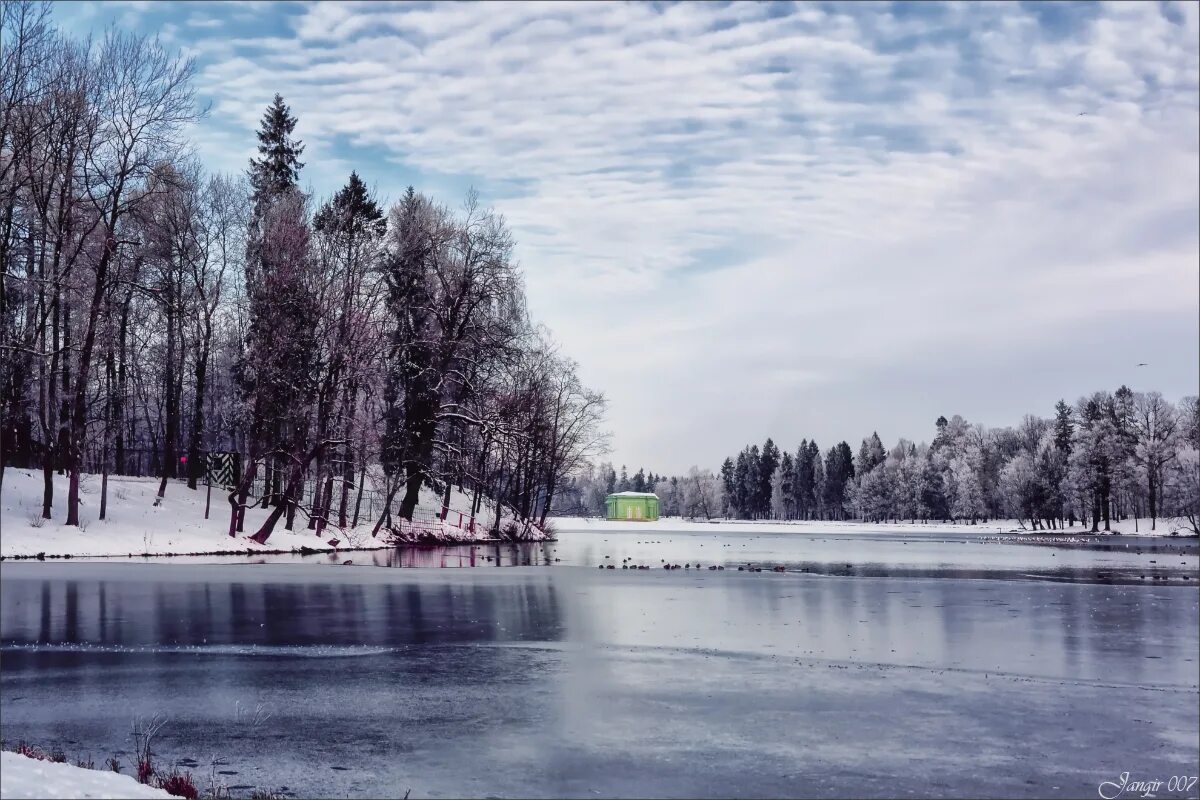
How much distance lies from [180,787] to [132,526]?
36689 mm

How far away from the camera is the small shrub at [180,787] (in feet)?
26.7

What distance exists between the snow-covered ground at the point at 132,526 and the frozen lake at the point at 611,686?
405 inches

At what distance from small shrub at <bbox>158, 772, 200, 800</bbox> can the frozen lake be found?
31.4 inches

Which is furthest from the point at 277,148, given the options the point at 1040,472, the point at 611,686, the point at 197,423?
the point at 1040,472

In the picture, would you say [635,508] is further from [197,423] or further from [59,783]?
[59,783]

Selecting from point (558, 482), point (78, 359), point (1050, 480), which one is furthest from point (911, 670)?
point (1050, 480)

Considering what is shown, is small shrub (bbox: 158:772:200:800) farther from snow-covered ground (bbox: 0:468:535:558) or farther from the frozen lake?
snow-covered ground (bbox: 0:468:535:558)

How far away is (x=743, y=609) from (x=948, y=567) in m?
21.0

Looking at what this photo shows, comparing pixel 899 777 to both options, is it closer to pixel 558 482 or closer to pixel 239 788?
pixel 239 788

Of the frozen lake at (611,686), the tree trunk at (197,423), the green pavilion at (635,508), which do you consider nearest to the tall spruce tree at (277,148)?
the tree trunk at (197,423)

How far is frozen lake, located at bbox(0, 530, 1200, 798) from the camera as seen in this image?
997 centimetres

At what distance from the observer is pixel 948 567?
136ft

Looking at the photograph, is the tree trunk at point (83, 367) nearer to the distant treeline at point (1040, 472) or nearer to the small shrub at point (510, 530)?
the small shrub at point (510, 530)

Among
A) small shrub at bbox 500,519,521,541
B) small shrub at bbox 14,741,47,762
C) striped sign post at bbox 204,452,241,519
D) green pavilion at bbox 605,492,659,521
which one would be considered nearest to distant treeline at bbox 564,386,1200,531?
green pavilion at bbox 605,492,659,521
